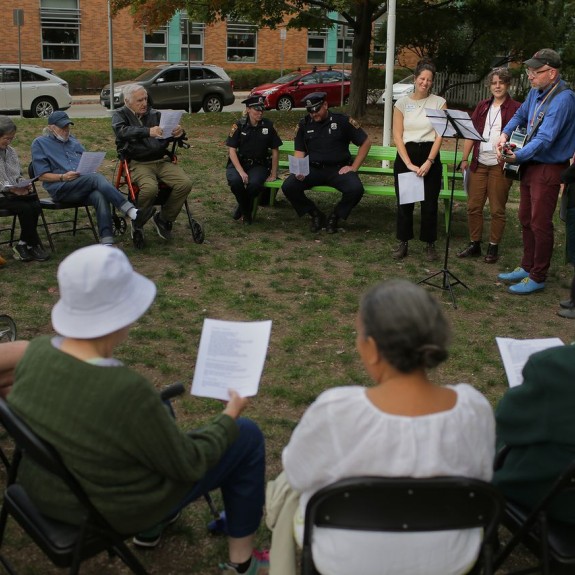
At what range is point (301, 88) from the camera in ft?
81.3

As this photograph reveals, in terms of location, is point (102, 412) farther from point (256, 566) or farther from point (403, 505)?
point (256, 566)

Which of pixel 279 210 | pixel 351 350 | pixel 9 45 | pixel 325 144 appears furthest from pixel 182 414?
pixel 9 45

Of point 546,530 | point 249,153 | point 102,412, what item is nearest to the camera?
point 102,412

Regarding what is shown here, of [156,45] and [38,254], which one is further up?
[156,45]

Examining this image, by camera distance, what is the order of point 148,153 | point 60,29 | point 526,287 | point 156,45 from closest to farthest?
point 526,287
point 148,153
point 60,29
point 156,45

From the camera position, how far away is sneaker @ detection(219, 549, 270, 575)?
3.04 metres

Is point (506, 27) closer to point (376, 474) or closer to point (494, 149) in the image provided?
point (494, 149)

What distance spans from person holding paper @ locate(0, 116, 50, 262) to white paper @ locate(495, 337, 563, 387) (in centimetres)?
518

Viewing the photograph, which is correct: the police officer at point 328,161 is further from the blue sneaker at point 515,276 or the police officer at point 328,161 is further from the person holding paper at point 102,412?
the person holding paper at point 102,412

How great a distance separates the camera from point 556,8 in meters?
26.0

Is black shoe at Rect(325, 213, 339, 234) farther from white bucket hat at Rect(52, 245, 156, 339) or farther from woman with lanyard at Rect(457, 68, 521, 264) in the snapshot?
white bucket hat at Rect(52, 245, 156, 339)

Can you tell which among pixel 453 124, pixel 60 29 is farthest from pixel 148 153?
pixel 60 29

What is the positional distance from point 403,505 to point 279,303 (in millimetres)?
4373

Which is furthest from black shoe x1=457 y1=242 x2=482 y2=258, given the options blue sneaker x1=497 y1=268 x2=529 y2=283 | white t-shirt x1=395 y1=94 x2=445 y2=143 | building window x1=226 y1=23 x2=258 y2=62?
building window x1=226 y1=23 x2=258 y2=62
